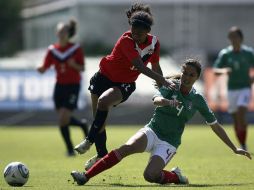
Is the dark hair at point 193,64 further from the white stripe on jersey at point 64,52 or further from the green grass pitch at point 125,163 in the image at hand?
the white stripe on jersey at point 64,52

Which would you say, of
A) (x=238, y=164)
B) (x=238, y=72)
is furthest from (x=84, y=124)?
(x=238, y=164)

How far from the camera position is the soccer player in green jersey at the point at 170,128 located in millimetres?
10383

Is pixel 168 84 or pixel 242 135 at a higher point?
pixel 168 84

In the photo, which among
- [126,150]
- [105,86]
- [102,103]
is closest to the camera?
[126,150]

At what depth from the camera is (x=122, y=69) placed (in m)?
11.5

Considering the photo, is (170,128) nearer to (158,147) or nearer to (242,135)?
(158,147)

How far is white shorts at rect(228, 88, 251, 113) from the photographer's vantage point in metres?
17.1

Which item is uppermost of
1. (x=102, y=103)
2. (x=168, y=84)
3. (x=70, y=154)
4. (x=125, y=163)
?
(x=168, y=84)

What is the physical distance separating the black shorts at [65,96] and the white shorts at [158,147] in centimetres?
638

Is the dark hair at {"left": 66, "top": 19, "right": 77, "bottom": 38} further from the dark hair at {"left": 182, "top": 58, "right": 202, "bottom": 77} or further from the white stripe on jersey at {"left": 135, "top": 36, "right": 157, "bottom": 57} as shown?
the dark hair at {"left": 182, "top": 58, "right": 202, "bottom": 77}

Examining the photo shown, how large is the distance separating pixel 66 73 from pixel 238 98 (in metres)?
3.37

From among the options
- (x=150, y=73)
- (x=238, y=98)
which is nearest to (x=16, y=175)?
(x=150, y=73)

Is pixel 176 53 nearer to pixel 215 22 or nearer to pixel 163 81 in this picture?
pixel 215 22

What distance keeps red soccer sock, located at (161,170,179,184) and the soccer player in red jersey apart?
3.78 ft
